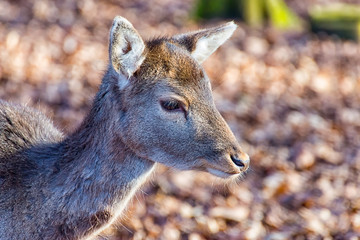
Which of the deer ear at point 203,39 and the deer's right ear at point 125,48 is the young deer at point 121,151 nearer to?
the deer's right ear at point 125,48

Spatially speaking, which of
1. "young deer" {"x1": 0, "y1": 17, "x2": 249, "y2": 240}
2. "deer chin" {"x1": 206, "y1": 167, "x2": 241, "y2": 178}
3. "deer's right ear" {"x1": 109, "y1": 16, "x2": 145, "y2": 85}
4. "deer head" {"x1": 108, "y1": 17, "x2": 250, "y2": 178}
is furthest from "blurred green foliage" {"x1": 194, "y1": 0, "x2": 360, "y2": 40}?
"deer chin" {"x1": 206, "y1": 167, "x2": 241, "y2": 178}

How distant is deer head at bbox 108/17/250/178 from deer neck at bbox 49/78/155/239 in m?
0.07

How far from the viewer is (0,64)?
7.60 metres

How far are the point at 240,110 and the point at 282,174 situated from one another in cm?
138

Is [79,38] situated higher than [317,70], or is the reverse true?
[79,38]

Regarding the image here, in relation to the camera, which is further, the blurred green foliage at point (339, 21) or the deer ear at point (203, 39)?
the blurred green foliage at point (339, 21)

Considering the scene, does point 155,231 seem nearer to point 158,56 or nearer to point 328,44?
point 158,56

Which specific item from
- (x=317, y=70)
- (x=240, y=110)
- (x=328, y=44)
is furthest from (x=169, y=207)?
(x=328, y=44)

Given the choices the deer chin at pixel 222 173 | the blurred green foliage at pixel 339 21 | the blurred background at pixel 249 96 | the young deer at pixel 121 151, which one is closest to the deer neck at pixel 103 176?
the young deer at pixel 121 151

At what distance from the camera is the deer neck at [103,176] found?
4.02m

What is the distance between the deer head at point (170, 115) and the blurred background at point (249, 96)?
2.93ft

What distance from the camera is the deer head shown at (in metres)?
3.91

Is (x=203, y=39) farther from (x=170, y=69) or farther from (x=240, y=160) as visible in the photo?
(x=240, y=160)

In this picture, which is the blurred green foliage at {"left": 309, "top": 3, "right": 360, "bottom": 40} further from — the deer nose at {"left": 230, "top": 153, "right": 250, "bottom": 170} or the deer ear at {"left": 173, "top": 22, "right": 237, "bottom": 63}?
the deer nose at {"left": 230, "top": 153, "right": 250, "bottom": 170}
